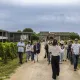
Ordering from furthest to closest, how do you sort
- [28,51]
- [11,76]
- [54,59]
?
[28,51]
[11,76]
[54,59]

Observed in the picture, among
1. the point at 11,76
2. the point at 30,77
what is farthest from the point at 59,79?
the point at 11,76

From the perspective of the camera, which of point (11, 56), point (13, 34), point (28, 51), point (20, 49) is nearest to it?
point (20, 49)

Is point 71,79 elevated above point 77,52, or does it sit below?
below

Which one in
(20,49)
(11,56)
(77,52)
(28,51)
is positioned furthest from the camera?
(11,56)

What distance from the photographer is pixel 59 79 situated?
13055mm

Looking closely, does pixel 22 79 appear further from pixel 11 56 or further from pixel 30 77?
pixel 11 56

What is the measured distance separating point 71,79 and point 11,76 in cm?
291

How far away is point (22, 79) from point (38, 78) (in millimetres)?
773

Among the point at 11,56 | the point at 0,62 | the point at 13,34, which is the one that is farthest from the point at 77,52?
the point at 13,34

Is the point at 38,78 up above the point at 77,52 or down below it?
below

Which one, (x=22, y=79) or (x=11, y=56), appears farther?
(x=11, y=56)

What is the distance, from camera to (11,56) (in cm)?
2714

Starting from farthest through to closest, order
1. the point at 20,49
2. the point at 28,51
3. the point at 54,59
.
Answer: the point at 28,51 → the point at 20,49 → the point at 54,59

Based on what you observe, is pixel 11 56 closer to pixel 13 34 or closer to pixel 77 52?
pixel 77 52
